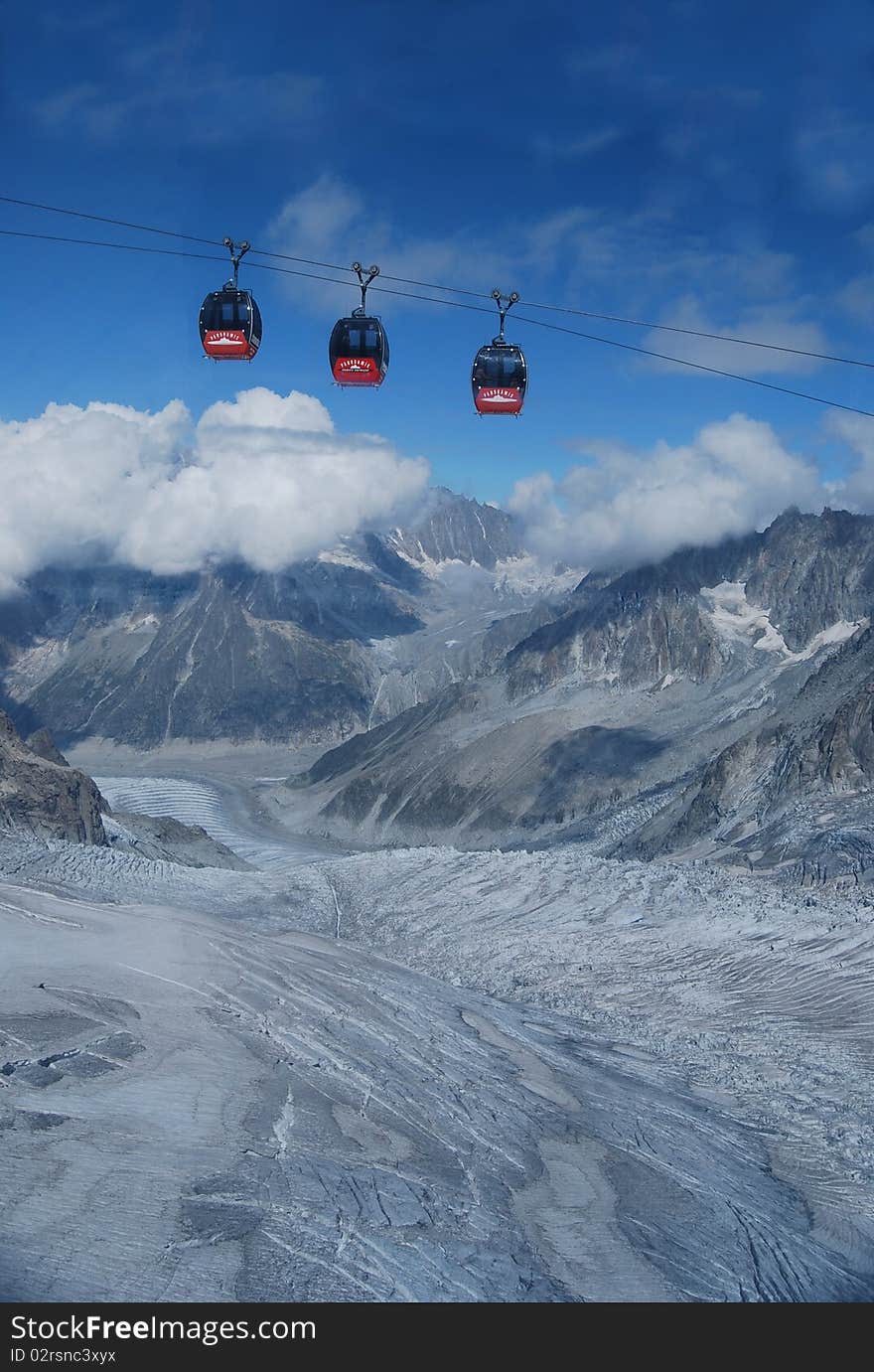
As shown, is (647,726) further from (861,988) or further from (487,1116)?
(487,1116)

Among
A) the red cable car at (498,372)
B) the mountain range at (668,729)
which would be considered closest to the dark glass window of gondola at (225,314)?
the red cable car at (498,372)

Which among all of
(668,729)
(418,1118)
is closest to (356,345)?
(418,1118)

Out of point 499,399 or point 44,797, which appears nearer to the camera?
point 499,399

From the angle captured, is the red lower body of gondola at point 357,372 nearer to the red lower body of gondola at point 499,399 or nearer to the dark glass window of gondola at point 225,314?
the dark glass window of gondola at point 225,314

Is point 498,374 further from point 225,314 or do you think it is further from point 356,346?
point 225,314

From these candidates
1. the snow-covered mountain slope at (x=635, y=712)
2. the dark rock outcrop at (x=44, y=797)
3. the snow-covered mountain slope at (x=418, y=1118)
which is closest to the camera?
the snow-covered mountain slope at (x=418, y=1118)

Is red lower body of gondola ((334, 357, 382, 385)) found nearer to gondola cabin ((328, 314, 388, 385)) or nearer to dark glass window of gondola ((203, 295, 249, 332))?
gondola cabin ((328, 314, 388, 385))

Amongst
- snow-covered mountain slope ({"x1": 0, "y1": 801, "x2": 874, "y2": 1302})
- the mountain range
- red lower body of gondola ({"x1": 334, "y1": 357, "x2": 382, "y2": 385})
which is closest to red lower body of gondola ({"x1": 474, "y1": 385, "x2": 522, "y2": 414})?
red lower body of gondola ({"x1": 334, "y1": 357, "x2": 382, "y2": 385})
